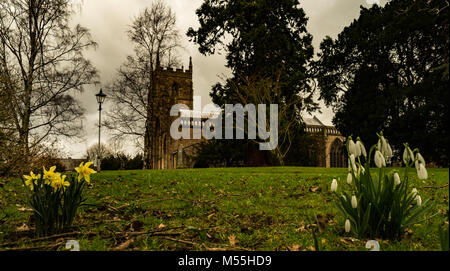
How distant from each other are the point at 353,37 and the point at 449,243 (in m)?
14.5

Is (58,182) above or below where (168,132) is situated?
below

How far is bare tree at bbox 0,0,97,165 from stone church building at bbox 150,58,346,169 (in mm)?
5949

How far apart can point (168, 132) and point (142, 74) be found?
790 cm

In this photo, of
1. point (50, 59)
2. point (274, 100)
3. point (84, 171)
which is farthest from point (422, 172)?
point (50, 59)

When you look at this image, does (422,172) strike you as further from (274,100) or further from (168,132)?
(168,132)

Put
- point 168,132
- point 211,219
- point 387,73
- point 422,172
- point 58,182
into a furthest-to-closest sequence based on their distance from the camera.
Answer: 1. point 168,132
2. point 387,73
3. point 211,219
4. point 58,182
5. point 422,172

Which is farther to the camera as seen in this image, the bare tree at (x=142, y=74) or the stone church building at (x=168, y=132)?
the stone church building at (x=168, y=132)

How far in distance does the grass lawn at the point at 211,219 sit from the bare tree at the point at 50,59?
6.93 m

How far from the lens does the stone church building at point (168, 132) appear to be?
69.4 ft

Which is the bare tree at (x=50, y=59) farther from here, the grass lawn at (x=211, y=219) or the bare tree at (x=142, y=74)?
the grass lawn at (x=211, y=219)

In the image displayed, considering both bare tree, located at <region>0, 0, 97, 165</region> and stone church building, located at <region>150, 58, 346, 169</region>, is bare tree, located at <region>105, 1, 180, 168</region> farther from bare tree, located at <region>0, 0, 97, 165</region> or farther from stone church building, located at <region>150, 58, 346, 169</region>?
bare tree, located at <region>0, 0, 97, 165</region>

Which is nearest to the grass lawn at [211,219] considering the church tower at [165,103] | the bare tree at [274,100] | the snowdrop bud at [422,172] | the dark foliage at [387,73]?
the snowdrop bud at [422,172]

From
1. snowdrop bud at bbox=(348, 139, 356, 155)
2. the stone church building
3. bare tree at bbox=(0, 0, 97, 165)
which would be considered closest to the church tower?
the stone church building

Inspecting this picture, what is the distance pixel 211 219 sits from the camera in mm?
3455
